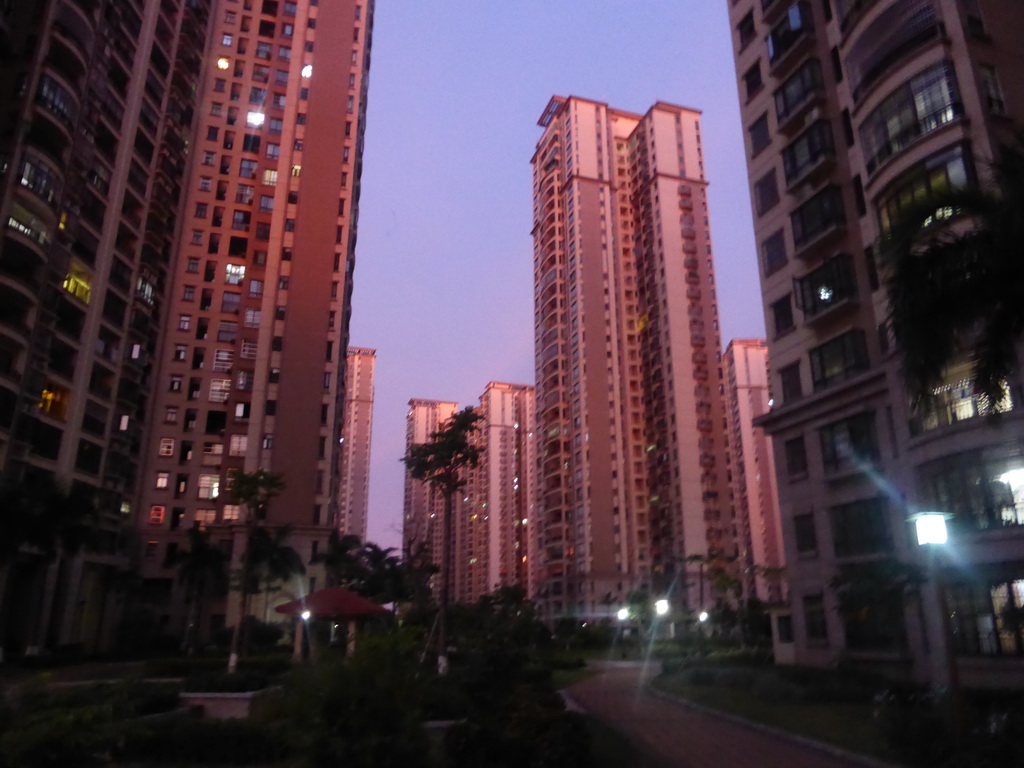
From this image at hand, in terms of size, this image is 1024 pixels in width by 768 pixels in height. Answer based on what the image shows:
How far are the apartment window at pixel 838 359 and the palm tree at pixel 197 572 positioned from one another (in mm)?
43567

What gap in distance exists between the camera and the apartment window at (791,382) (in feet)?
110

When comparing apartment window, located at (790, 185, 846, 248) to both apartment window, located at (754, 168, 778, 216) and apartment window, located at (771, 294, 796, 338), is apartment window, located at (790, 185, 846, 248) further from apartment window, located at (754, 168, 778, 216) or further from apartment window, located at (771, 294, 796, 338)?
apartment window, located at (771, 294, 796, 338)

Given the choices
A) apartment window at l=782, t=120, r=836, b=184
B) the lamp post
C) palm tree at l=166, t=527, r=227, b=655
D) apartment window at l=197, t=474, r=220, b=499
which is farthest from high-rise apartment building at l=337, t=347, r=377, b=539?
the lamp post

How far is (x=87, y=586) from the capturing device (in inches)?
2212

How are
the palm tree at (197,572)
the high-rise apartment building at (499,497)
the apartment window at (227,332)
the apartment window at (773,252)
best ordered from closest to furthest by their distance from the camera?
the apartment window at (773,252) → the palm tree at (197,572) → the apartment window at (227,332) → the high-rise apartment building at (499,497)

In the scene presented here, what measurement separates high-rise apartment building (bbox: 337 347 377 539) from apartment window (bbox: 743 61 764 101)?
4929 inches

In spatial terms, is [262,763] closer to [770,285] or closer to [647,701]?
[647,701]

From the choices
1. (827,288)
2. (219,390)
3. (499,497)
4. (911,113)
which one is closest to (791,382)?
(827,288)

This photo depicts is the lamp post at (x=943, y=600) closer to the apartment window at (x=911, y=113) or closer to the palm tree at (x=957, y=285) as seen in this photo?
the palm tree at (x=957, y=285)

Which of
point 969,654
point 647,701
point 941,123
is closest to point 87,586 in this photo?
point 647,701

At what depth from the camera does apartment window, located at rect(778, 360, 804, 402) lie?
110 feet

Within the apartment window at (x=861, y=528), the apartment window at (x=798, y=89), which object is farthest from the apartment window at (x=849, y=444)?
the apartment window at (x=798, y=89)

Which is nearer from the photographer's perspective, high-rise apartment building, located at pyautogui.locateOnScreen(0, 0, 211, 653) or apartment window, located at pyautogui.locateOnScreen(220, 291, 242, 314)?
high-rise apartment building, located at pyautogui.locateOnScreen(0, 0, 211, 653)

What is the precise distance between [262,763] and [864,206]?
96.0ft
